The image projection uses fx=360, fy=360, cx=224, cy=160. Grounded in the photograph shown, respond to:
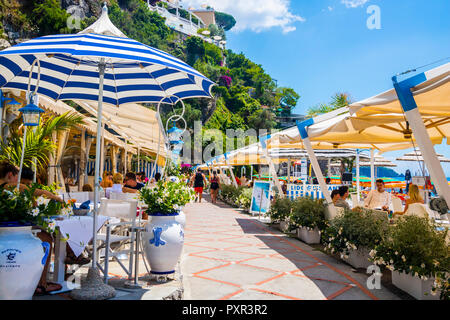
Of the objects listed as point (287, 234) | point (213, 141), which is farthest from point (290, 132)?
point (213, 141)

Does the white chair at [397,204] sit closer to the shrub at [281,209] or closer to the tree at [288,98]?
the shrub at [281,209]

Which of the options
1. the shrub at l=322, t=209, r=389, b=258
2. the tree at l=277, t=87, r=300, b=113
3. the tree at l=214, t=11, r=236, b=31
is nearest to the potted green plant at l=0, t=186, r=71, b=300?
the shrub at l=322, t=209, r=389, b=258

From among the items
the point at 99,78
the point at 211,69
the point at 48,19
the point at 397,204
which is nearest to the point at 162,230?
the point at 99,78

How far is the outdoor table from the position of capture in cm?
325

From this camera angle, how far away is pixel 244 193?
42.2ft

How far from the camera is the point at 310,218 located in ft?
21.1

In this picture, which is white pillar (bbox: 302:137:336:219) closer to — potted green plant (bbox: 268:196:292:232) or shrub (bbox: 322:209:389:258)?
shrub (bbox: 322:209:389:258)

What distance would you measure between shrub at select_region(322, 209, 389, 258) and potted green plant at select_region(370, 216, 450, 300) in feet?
1.68

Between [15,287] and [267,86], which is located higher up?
[267,86]

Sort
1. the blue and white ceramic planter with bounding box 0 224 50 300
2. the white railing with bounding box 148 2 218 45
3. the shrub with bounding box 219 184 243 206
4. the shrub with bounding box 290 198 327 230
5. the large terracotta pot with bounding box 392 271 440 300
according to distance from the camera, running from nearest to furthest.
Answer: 1. the blue and white ceramic planter with bounding box 0 224 50 300
2. the large terracotta pot with bounding box 392 271 440 300
3. the shrub with bounding box 290 198 327 230
4. the shrub with bounding box 219 184 243 206
5. the white railing with bounding box 148 2 218 45

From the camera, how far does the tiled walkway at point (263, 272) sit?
3.62 metres

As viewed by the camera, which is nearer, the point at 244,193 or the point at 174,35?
the point at 244,193
